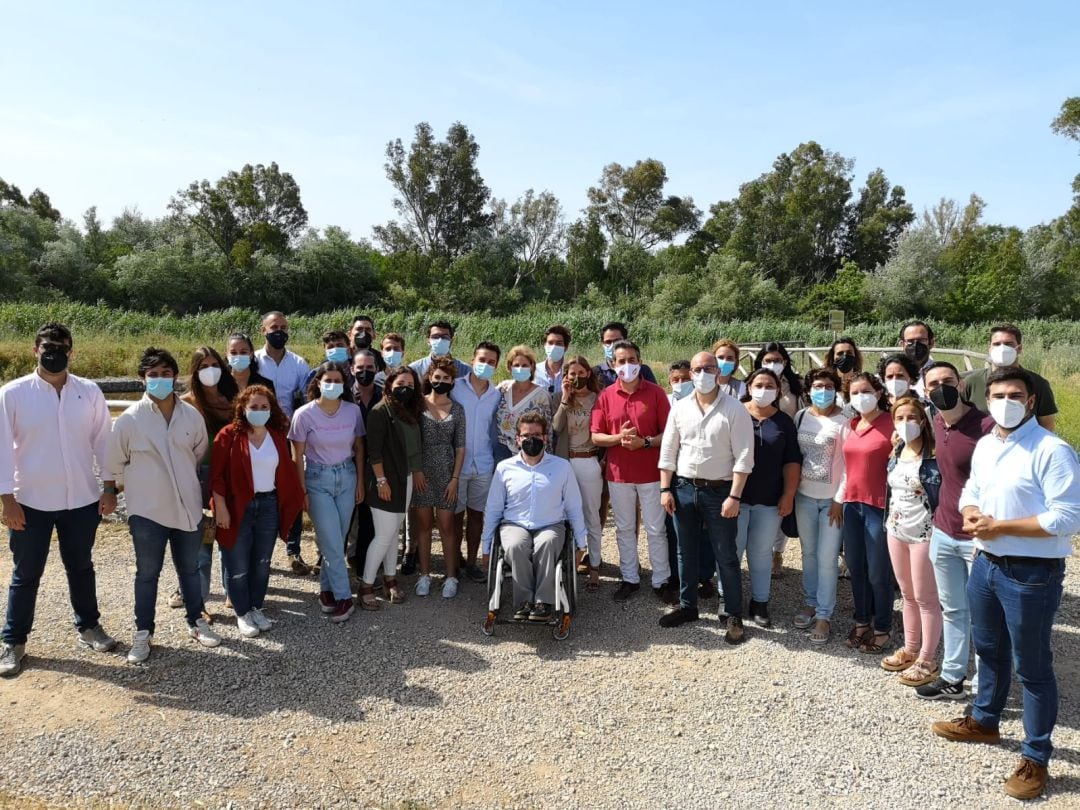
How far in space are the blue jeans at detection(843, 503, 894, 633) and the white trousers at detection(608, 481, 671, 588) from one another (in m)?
1.34

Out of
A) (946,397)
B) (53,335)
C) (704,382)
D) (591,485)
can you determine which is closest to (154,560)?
(53,335)

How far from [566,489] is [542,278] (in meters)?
44.3

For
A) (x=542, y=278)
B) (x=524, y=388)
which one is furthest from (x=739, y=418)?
(x=542, y=278)

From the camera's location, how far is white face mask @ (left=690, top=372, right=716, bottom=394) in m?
4.92

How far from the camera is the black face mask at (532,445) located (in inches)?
200

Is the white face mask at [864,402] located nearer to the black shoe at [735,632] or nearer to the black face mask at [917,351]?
the black face mask at [917,351]

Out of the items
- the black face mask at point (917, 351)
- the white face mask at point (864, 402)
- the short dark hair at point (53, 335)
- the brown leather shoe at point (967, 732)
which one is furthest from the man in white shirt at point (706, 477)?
the short dark hair at point (53, 335)

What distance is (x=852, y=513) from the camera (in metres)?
4.65

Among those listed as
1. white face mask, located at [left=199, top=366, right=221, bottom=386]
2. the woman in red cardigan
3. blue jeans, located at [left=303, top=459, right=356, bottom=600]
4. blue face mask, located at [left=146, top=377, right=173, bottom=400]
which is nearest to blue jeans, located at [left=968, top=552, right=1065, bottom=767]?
blue jeans, located at [left=303, top=459, right=356, bottom=600]

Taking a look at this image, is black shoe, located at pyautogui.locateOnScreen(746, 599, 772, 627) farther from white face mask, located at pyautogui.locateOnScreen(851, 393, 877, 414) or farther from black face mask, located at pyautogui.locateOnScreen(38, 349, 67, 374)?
black face mask, located at pyautogui.locateOnScreen(38, 349, 67, 374)

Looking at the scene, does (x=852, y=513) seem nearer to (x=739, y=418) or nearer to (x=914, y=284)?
(x=739, y=418)

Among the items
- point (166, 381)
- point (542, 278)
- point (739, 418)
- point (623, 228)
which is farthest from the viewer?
point (623, 228)

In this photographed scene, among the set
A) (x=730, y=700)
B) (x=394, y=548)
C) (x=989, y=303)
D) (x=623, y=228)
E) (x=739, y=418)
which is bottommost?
(x=730, y=700)

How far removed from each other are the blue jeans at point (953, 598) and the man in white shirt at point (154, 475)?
14.8 feet
